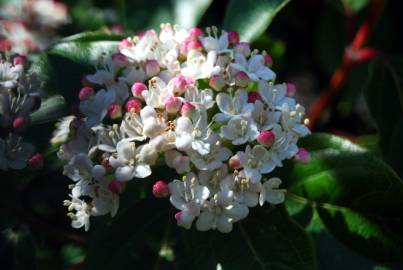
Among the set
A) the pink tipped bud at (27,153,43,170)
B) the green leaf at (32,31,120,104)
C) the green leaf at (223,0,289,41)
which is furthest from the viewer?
the green leaf at (223,0,289,41)

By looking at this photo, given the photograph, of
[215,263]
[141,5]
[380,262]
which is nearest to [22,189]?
[215,263]

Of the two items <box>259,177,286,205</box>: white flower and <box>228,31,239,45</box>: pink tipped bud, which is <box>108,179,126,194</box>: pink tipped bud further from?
<box>228,31,239,45</box>: pink tipped bud

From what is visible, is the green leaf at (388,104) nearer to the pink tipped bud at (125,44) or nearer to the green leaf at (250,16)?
the green leaf at (250,16)

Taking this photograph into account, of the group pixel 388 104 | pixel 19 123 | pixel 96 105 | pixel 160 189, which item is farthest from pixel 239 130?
pixel 388 104

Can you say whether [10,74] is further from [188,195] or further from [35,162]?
[188,195]

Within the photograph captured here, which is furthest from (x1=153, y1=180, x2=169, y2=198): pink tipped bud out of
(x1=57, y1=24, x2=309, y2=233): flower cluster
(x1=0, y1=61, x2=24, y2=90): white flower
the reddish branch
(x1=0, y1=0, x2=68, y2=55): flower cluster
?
the reddish branch

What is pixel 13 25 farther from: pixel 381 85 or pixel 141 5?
pixel 381 85

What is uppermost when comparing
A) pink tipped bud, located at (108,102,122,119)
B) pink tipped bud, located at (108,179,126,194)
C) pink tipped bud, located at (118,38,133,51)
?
pink tipped bud, located at (118,38,133,51)
